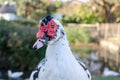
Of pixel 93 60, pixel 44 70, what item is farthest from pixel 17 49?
pixel 44 70

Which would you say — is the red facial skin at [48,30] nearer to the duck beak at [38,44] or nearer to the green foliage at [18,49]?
the duck beak at [38,44]

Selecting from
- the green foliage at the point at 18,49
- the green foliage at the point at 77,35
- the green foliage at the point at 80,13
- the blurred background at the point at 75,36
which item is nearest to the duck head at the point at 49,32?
the blurred background at the point at 75,36

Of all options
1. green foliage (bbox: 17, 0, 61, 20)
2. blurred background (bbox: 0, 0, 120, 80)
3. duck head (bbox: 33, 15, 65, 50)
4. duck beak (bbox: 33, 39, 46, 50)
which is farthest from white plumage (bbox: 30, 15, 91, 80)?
green foliage (bbox: 17, 0, 61, 20)

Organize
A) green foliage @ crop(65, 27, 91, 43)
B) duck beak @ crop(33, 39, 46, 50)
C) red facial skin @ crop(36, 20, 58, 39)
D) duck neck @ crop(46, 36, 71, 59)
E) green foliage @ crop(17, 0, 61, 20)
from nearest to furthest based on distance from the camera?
duck beak @ crop(33, 39, 46, 50) → red facial skin @ crop(36, 20, 58, 39) → duck neck @ crop(46, 36, 71, 59) → green foliage @ crop(65, 27, 91, 43) → green foliage @ crop(17, 0, 61, 20)

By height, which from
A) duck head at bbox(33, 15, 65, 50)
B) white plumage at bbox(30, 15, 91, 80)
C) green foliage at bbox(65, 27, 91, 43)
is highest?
duck head at bbox(33, 15, 65, 50)

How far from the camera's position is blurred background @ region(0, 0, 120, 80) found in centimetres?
1449

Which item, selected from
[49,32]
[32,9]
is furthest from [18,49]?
[32,9]

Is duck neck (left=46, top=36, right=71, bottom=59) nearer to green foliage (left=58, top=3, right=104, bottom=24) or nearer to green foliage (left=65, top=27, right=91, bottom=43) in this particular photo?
green foliage (left=58, top=3, right=104, bottom=24)

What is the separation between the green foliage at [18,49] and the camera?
47.4 feet

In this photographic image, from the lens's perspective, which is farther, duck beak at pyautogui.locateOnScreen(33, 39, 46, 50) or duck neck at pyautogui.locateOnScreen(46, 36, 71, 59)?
duck neck at pyautogui.locateOnScreen(46, 36, 71, 59)

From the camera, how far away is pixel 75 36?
28469 mm

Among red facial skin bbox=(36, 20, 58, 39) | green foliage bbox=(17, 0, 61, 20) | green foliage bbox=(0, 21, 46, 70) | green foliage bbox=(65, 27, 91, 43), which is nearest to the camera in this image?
red facial skin bbox=(36, 20, 58, 39)

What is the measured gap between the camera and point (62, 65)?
11.4 feet

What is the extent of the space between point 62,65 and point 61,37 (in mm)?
271
